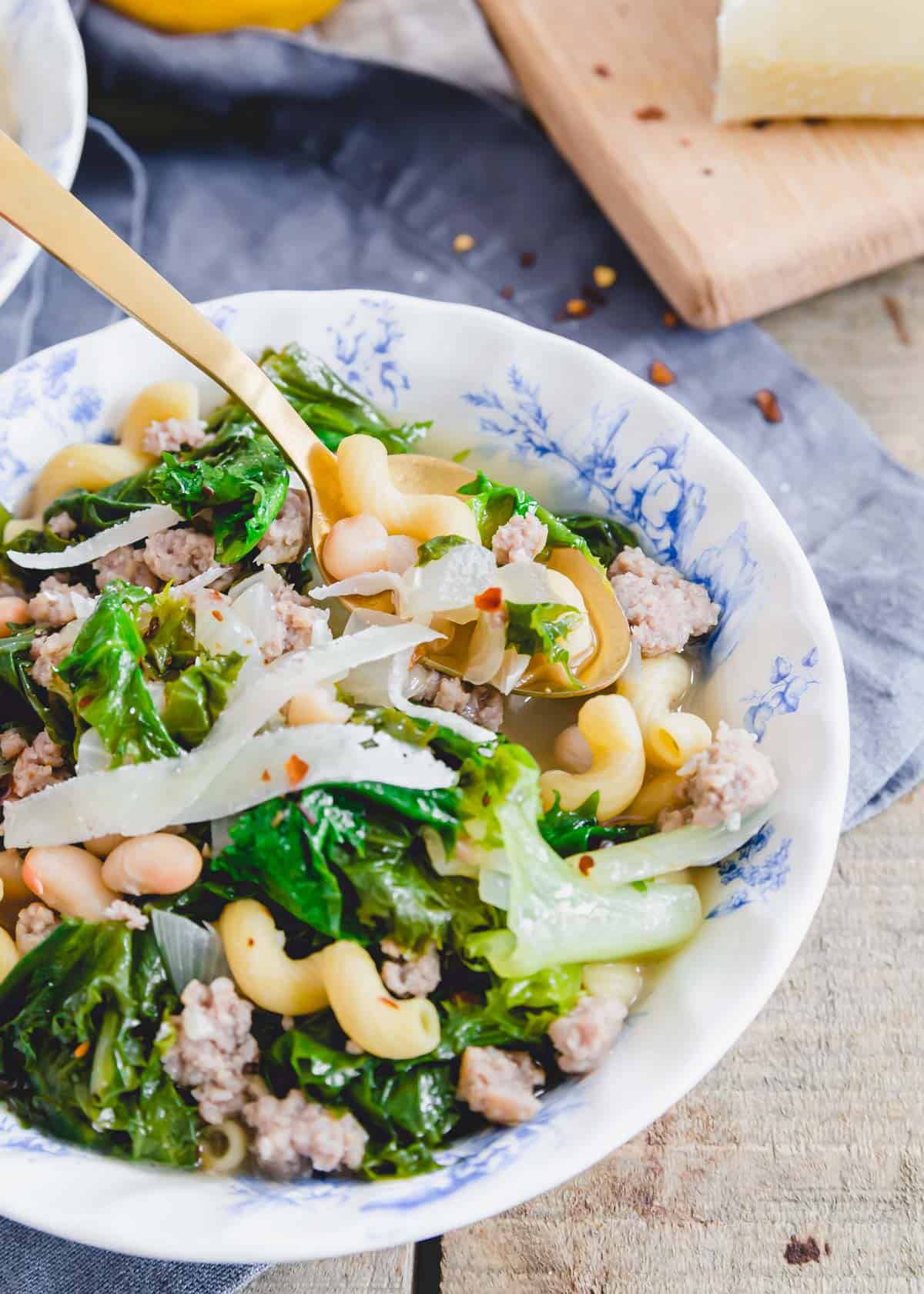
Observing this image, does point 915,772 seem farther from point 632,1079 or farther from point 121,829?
point 121,829

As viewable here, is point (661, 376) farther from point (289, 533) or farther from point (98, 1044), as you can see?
point (98, 1044)

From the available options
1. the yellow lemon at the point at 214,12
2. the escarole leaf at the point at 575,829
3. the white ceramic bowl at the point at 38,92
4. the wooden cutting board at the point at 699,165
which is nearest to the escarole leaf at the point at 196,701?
the escarole leaf at the point at 575,829

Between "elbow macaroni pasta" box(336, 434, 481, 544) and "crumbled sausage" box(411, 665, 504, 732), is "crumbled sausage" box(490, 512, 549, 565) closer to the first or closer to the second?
"elbow macaroni pasta" box(336, 434, 481, 544)

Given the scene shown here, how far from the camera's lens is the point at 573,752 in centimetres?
192

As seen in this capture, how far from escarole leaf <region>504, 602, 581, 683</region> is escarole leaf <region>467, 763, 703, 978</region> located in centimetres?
24

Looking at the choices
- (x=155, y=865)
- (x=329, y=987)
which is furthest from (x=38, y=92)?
(x=329, y=987)

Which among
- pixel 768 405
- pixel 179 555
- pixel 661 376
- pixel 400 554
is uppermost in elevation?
pixel 179 555

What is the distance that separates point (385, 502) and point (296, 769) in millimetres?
516

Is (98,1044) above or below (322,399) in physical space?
below

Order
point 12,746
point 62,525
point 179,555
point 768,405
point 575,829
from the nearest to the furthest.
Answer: point 575,829 → point 12,746 → point 179,555 → point 62,525 → point 768,405

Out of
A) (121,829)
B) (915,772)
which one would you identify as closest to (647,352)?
(915,772)

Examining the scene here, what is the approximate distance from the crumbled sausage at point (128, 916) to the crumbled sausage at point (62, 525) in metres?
0.70

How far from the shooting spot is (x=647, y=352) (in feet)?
9.62

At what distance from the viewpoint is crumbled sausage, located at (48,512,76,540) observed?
6.84ft
